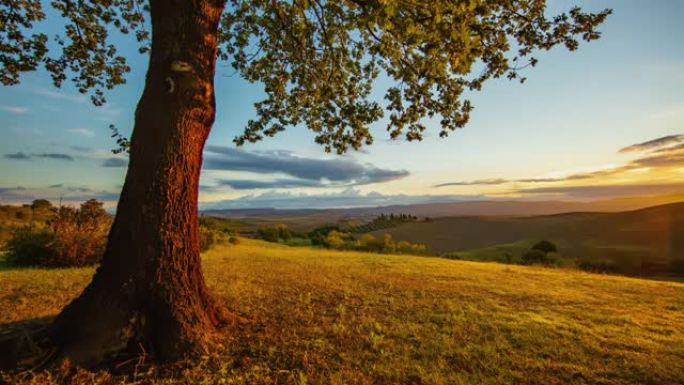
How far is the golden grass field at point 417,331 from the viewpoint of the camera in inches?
168

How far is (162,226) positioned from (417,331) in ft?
14.1

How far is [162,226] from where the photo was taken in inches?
193

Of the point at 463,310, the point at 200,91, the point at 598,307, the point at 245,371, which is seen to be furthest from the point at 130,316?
the point at 598,307

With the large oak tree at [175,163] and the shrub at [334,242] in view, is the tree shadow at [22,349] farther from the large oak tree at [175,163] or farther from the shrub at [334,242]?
the shrub at [334,242]

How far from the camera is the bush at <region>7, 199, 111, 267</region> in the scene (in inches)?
466

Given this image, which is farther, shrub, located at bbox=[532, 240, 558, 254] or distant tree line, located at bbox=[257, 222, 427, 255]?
shrub, located at bbox=[532, 240, 558, 254]

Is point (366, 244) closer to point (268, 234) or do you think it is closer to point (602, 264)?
point (268, 234)

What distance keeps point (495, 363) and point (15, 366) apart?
575 centimetres

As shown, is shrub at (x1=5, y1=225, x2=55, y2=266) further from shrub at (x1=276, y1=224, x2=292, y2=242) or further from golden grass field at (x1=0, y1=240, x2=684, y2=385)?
shrub at (x1=276, y1=224, x2=292, y2=242)

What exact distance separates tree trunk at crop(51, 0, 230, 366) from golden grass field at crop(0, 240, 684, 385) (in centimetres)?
49

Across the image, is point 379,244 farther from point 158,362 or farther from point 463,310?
point 158,362

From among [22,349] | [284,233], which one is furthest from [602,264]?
[22,349]

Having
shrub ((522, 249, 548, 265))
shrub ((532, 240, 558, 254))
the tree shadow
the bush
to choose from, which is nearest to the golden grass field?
the tree shadow

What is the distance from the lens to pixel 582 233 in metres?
37.2
